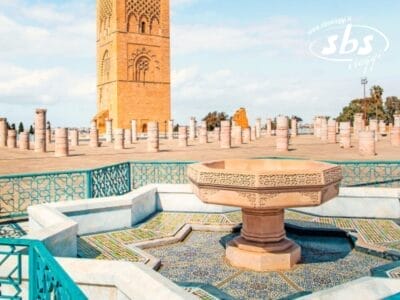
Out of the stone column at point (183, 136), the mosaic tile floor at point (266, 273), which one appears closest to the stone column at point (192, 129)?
the stone column at point (183, 136)

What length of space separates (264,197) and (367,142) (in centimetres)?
1433

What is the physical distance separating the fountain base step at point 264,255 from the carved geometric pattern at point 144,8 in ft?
140

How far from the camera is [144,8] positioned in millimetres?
44344

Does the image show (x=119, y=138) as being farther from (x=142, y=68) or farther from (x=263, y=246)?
(x=142, y=68)

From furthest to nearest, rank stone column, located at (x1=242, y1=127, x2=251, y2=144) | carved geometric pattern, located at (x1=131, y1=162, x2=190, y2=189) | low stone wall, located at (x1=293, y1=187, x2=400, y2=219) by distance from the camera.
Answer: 1. stone column, located at (x1=242, y1=127, x2=251, y2=144)
2. carved geometric pattern, located at (x1=131, y1=162, x2=190, y2=189)
3. low stone wall, located at (x1=293, y1=187, x2=400, y2=219)

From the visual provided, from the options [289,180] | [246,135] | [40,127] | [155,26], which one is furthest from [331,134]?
[155,26]

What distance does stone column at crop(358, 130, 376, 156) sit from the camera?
1638 centimetres

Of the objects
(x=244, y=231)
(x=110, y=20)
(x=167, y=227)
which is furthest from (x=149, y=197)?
(x=110, y=20)

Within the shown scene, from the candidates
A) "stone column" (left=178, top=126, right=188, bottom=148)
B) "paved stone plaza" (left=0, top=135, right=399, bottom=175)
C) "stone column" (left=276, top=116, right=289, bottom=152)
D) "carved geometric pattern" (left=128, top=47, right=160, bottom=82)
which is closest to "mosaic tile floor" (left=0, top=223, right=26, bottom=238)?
"paved stone plaza" (left=0, top=135, right=399, bottom=175)

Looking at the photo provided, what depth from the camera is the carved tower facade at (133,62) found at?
42.5 m

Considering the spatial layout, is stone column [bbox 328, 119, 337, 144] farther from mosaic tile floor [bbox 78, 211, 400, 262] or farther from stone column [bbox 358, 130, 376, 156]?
mosaic tile floor [bbox 78, 211, 400, 262]

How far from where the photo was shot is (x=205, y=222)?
18.9 ft

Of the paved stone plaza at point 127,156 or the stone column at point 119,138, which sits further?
the stone column at point 119,138

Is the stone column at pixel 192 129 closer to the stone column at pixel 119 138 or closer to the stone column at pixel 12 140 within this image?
the stone column at pixel 119 138
